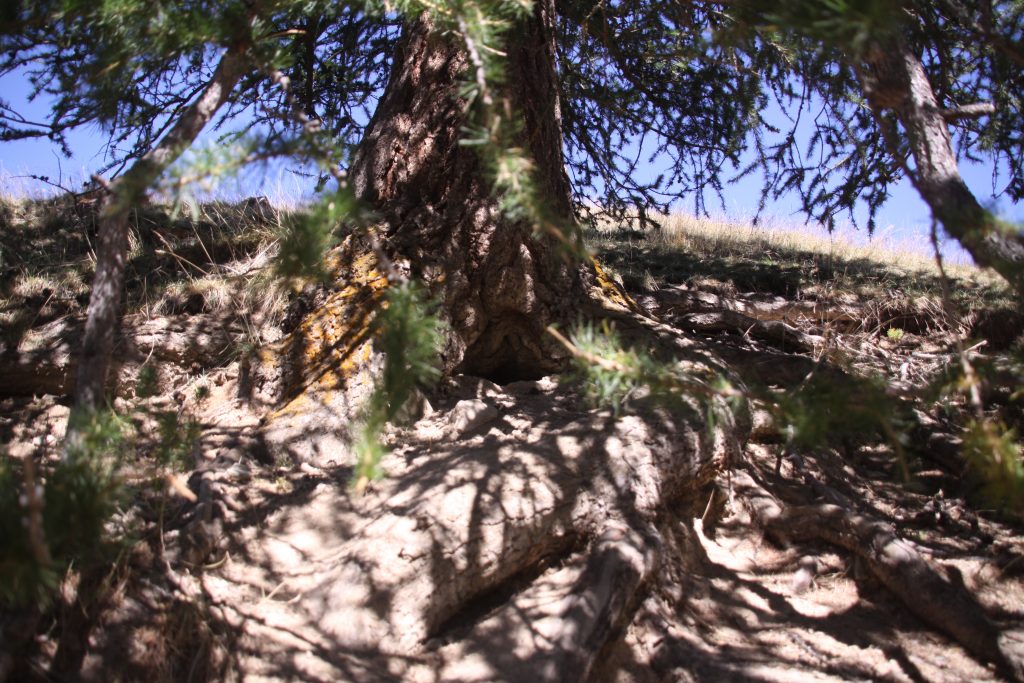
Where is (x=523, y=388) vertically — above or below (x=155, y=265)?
below

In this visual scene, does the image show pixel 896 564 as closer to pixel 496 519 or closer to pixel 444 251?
pixel 496 519

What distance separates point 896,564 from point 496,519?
1.96 meters

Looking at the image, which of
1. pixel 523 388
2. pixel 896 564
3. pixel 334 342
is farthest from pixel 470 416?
pixel 896 564

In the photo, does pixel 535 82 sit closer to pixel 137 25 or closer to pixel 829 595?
pixel 137 25

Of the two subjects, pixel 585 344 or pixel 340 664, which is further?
pixel 340 664

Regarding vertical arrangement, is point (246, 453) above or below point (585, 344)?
below

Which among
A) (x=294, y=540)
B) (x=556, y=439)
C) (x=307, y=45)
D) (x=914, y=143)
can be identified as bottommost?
(x=294, y=540)

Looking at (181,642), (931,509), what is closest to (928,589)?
(931,509)

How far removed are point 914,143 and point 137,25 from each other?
106 inches

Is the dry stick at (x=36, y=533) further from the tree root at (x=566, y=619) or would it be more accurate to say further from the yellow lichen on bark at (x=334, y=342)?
the yellow lichen on bark at (x=334, y=342)

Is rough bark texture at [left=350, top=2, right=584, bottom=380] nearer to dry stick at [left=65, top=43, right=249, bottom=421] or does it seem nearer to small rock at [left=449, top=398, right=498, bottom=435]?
small rock at [left=449, top=398, right=498, bottom=435]

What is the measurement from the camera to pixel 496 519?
3.12 meters

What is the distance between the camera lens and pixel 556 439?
366 centimetres

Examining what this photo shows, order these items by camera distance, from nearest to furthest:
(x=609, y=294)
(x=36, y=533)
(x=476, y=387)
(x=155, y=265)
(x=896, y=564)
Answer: (x=36, y=533), (x=896, y=564), (x=476, y=387), (x=609, y=294), (x=155, y=265)
